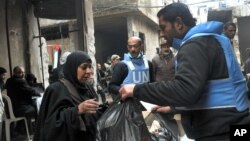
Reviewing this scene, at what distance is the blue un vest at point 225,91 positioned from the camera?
190 cm

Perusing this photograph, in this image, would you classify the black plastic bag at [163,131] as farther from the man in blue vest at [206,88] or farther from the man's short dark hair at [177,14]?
the man's short dark hair at [177,14]

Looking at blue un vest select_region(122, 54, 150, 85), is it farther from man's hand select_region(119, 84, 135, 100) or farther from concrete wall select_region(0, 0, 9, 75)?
concrete wall select_region(0, 0, 9, 75)

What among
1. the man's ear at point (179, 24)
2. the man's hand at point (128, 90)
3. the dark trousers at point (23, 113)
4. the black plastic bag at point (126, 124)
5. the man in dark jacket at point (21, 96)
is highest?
the man's ear at point (179, 24)

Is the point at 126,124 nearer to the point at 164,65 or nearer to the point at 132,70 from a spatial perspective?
the point at 132,70

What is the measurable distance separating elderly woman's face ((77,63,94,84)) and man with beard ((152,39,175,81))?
9.20 feet

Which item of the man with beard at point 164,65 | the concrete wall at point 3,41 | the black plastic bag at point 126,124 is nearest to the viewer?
the black plastic bag at point 126,124

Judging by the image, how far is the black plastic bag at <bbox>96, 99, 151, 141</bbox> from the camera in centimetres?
239

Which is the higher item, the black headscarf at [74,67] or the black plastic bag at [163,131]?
the black headscarf at [74,67]

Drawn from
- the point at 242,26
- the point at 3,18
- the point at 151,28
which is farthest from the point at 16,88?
the point at 151,28

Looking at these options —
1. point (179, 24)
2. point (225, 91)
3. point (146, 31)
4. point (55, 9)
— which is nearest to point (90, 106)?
point (179, 24)

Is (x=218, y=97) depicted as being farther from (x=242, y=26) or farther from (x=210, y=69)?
(x=242, y=26)

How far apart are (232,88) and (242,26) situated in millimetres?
13098

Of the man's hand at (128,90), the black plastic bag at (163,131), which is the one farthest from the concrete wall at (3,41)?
the man's hand at (128,90)

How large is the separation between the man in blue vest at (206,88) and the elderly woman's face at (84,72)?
3.42 ft
